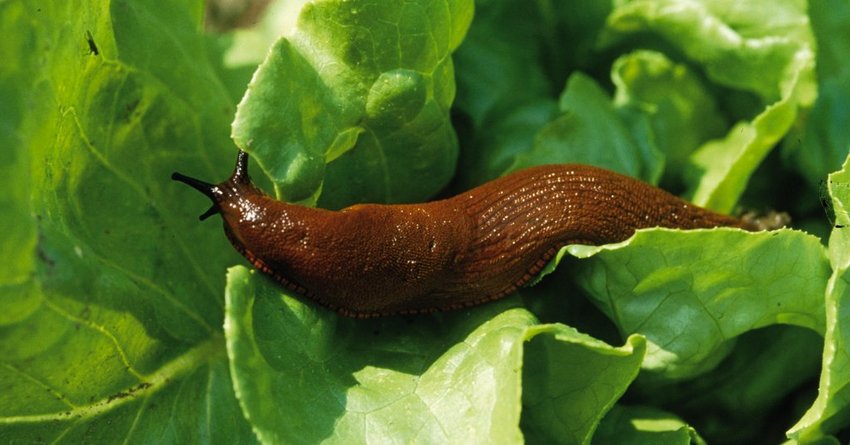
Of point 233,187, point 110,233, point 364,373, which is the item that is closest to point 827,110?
point 364,373

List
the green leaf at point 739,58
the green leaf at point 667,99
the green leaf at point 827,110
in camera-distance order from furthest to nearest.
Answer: the green leaf at point 667,99, the green leaf at point 827,110, the green leaf at point 739,58

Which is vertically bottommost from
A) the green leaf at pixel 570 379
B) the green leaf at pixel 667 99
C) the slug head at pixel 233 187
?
the green leaf at pixel 570 379

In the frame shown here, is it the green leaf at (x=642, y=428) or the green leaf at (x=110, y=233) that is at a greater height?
the green leaf at (x=110, y=233)

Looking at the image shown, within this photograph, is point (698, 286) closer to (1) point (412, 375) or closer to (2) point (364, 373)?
(1) point (412, 375)

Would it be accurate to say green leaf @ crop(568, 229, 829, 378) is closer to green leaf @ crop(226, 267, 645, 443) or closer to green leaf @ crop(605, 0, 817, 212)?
green leaf @ crop(226, 267, 645, 443)

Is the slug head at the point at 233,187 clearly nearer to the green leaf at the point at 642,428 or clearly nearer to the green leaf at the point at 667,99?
the green leaf at the point at 642,428

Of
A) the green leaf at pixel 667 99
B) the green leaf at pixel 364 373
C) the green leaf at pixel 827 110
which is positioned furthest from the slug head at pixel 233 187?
the green leaf at pixel 827 110

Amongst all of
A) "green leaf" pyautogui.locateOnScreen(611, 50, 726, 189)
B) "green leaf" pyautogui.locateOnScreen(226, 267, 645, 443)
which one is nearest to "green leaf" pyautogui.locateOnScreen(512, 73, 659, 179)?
"green leaf" pyautogui.locateOnScreen(611, 50, 726, 189)
